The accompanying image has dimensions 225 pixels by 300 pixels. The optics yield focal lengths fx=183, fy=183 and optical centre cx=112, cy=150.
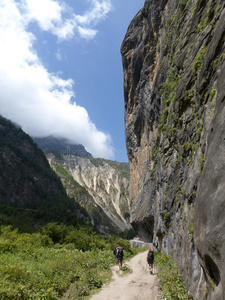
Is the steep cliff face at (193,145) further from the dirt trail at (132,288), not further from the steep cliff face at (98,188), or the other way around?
the steep cliff face at (98,188)

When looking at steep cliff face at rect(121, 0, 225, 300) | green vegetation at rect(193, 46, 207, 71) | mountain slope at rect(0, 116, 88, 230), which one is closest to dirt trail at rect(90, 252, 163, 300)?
steep cliff face at rect(121, 0, 225, 300)

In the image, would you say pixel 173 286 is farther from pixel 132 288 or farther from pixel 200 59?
pixel 200 59

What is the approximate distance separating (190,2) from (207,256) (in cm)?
1947

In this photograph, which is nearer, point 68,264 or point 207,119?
point 207,119

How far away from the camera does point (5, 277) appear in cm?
743

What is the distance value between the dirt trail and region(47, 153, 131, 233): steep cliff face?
75.5 metres

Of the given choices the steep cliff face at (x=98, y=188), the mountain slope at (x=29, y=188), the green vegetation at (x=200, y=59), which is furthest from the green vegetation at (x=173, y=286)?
the steep cliff face at (x=98, y=188)

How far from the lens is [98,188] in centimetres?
12431

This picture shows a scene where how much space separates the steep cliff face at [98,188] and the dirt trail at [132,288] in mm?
75524

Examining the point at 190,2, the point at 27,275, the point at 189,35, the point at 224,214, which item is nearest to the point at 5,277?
the point at 27,275

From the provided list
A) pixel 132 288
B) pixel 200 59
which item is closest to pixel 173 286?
pixel 132 288

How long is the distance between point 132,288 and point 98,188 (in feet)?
384

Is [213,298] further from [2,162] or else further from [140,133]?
[2,162]

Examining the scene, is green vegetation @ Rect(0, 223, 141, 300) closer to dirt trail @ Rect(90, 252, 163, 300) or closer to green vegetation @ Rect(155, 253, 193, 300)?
dirt trail @ Rect(90, 252, 163, 300)
